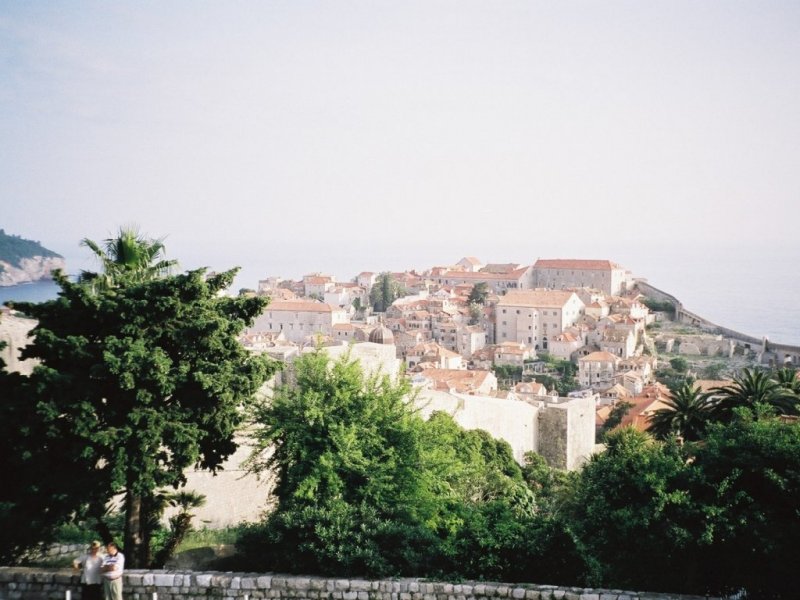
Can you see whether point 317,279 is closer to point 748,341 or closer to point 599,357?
point 599,357

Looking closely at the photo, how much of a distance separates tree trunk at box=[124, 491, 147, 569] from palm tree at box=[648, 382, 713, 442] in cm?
1087

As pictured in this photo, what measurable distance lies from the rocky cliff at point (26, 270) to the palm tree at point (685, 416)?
65150 millimetres

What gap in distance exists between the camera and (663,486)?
773cm

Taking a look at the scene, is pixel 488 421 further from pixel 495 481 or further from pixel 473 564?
pixel 473 564

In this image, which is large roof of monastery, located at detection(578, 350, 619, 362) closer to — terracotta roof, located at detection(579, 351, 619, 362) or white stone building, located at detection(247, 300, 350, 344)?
terracotta roof, located at detection(579, 351, 619, 362)

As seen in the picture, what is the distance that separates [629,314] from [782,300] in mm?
56213

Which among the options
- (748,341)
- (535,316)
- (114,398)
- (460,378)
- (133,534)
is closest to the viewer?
(114,398)

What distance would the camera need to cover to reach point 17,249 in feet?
291

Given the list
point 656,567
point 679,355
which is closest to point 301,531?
point 656,567

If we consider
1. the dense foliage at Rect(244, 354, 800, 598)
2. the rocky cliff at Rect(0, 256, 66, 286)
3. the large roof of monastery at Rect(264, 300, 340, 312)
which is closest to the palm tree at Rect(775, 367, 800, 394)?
the dense foliage at Rect(244, 354, 800, 598)

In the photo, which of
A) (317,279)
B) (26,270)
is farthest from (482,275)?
(26,270)

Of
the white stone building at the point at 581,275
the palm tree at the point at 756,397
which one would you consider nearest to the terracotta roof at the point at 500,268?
the white stone building at the point at 581,275

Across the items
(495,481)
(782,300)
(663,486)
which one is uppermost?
(782,300)

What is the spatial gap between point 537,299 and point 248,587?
78525 millimetres
